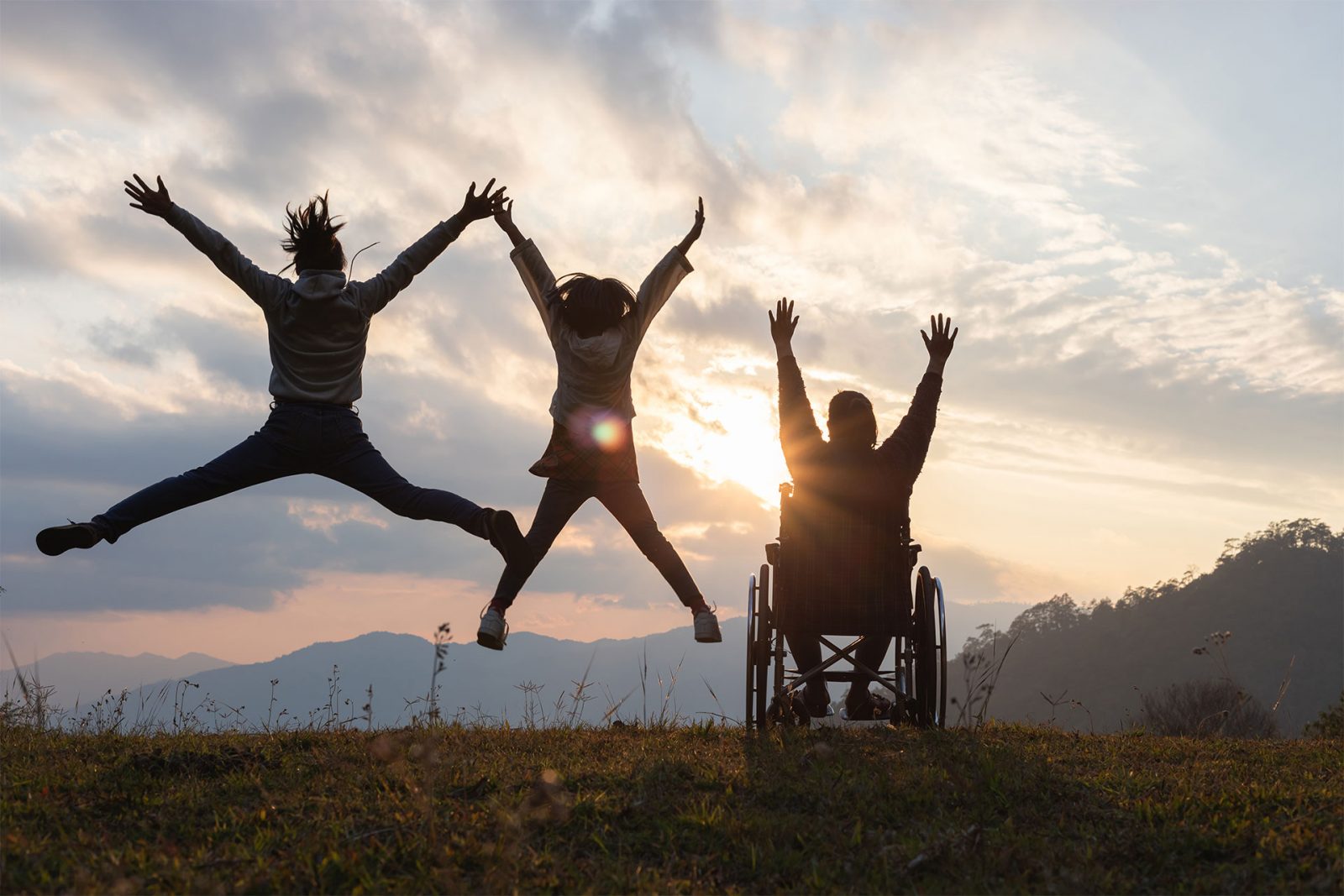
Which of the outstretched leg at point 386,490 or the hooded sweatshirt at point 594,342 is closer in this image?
the outstretched leg at point 386,490

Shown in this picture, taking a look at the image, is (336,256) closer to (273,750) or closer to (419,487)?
(419,487)

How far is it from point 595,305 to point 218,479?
2.47 m

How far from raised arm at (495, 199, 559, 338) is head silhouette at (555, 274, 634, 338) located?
13 centimetres

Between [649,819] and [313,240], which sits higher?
[313,240]

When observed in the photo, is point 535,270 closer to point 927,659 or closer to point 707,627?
point 707,627

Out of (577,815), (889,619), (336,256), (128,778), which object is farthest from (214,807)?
(889,619)

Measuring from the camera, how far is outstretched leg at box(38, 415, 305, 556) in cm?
595

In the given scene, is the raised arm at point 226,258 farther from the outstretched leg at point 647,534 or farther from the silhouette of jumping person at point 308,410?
the outstretched leg at point 647,534

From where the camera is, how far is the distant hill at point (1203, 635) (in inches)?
3725

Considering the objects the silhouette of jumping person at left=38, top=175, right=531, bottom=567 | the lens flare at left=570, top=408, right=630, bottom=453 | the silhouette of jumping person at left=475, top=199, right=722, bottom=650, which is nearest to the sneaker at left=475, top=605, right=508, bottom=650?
the silhouette of jumping person at left=475, top=199, right=722, bottom=650

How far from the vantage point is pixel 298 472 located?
6.07 m

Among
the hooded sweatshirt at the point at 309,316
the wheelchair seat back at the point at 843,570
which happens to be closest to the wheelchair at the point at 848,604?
the wheelchair seat back at the point at 843,570

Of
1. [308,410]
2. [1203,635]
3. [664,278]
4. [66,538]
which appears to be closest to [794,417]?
[664,278]

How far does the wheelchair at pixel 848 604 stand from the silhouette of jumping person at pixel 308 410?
1.89 metres
